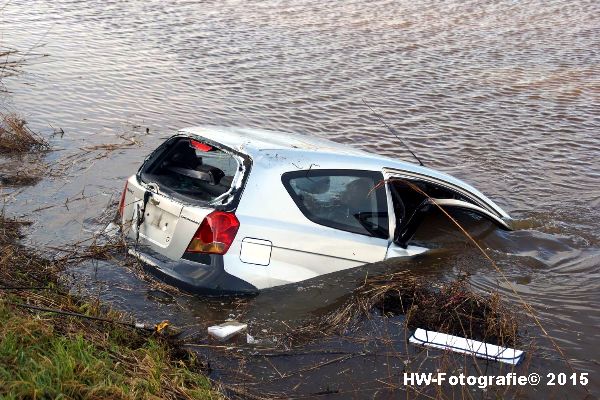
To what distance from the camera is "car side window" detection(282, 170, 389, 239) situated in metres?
6.18

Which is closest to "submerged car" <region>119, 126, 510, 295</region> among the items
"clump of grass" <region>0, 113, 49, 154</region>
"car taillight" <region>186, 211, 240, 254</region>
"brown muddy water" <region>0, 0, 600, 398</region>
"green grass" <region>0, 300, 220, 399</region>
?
"car taillight" <region>186, 211, 240, 254</region>

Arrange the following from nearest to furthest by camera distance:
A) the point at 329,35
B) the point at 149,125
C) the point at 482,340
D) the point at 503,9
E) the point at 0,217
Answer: the point at 482,340 → the point at 0,217 → the point at 149,125 → the point at 329,35 → the point at 503,9

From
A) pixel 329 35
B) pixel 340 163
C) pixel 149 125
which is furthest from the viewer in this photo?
pixel 329 35

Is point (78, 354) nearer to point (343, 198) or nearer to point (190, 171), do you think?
point (190, 171)

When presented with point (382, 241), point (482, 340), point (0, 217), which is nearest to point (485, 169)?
point (382, 241)

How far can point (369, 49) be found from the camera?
1592cm

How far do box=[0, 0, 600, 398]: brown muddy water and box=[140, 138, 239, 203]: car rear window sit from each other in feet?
2.52

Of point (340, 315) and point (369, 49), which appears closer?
point (340, 315)

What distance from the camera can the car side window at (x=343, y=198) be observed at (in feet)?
20.3

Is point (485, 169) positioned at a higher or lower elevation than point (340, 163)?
lower

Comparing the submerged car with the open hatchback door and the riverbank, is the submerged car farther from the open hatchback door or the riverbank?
the riverbank

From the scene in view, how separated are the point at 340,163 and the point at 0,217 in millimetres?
3249

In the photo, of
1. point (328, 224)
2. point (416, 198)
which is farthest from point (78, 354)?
point (416, 198)

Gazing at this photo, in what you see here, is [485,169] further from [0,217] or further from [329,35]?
[329,35]
